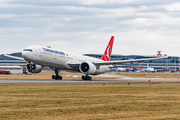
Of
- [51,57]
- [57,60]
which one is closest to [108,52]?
[57,60]

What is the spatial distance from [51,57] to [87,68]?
294 inches

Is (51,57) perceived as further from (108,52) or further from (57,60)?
(108,52)

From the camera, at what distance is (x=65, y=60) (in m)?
57.1

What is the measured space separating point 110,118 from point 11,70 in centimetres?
12400

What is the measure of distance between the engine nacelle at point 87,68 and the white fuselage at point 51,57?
5.58 ft

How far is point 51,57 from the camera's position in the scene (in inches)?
2124

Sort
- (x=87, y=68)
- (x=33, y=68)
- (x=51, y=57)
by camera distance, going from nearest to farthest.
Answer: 1. (x=51, y=57)
2. (x=87, y=68)
3. (x=33, y=68)

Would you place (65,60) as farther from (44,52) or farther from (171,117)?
(171,117)

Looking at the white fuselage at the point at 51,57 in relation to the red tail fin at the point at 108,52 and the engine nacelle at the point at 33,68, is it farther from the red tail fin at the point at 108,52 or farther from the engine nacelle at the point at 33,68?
the red tail fin at the point at 108,52

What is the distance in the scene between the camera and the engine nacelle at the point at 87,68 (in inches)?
2202

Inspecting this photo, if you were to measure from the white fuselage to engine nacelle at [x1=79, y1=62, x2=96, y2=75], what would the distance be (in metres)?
1.70

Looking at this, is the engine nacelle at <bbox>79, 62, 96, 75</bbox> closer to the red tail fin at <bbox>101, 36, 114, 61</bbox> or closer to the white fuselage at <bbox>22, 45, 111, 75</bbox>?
the white fuselage at <bbox>22, 45, 111, 75</bbox>

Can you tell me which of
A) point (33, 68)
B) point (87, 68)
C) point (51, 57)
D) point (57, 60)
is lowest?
point (87, 68)

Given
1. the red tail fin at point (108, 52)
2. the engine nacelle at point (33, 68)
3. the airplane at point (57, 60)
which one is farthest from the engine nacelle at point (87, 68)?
the red tail fin at point (108, 52)
